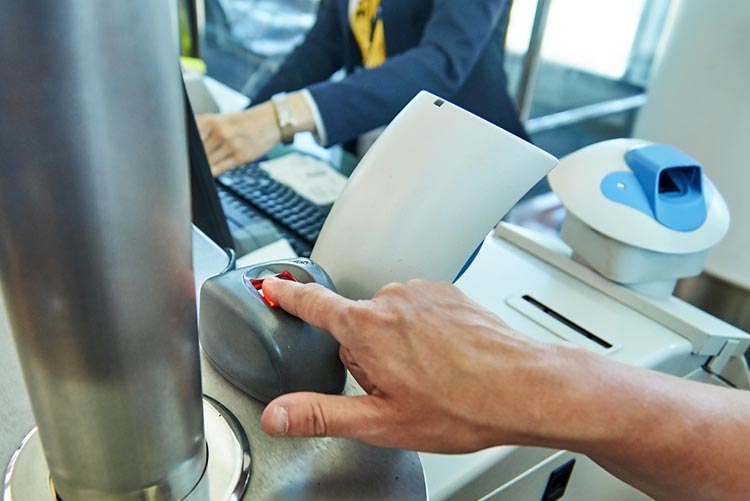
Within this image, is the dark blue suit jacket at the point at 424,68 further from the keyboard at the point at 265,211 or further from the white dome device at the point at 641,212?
the white dome device at the point at 641,212

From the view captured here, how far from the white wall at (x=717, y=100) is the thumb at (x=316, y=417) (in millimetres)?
1416

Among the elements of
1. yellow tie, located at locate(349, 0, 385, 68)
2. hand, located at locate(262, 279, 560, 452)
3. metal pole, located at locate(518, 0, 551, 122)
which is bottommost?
metal pole, located at locate(518, 0, 551, 122)

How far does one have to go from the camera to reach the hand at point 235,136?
0.74 m

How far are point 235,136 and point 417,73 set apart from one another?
1.03 ft

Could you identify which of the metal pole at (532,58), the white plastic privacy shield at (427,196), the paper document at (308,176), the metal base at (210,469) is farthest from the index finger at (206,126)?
the metal pole at (532,58)

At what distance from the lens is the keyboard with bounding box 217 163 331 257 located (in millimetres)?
731

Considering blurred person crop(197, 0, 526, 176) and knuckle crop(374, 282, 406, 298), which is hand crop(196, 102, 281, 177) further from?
knuckle crop(374, 282, 406, 298)

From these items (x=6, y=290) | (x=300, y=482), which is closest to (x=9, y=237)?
(x=6, y=290)

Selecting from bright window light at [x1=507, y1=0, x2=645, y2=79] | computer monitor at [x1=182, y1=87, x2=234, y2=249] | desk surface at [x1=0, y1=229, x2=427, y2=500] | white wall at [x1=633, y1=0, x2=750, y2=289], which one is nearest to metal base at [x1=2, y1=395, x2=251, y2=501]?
desk surface at [x1=0, y1=229, x2=427, y2=500]

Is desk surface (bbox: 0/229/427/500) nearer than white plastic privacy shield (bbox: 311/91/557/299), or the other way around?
desk surface (bbox: 0/229/427/500)

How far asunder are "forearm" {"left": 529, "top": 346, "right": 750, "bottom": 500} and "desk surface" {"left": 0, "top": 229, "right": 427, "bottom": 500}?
0.08m

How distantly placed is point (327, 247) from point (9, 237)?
0.89 feet

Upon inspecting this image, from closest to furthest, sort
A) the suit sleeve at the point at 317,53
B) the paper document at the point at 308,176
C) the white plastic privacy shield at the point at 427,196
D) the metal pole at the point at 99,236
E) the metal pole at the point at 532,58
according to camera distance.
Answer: the metal pole at the point at 99,236, the white plastic privacy shield at the point at 427,196, the paper document at the point at 308,176, the suit sleeve at the point at 317,53, the metal pole at the point at 532,58

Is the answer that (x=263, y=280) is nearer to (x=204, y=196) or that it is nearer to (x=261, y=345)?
→ (x=261, y=345)
